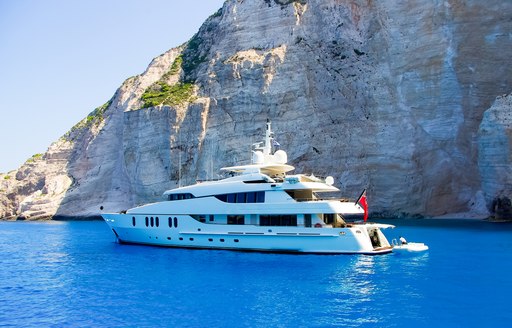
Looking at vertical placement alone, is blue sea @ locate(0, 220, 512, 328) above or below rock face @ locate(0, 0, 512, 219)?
below

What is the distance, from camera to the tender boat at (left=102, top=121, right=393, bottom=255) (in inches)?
1049

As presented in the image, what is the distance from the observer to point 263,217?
28.0 metres

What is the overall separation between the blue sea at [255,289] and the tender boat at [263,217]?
31.0 inches

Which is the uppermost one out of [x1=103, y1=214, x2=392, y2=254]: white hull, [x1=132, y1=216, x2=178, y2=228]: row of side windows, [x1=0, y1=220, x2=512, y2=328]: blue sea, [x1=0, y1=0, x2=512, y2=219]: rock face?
[x1=0, y1=0, x2=512, y2=219]: rock face

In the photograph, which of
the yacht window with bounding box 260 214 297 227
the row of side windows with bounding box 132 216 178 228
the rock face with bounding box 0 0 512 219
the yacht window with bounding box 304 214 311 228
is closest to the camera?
the yacht window with bounding box 304 214 311 228

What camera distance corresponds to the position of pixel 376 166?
185 ft

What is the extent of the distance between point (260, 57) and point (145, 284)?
45.8 m

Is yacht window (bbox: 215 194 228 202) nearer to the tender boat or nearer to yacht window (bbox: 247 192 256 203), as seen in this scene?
the tender boat

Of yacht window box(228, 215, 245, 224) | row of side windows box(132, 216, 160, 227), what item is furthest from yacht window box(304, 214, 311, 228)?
row of side windows box(132, 216, 160, 227)

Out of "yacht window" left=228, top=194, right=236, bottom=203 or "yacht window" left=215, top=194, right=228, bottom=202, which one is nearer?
"yacht window" left=228, top=194, right=236, bottom=203

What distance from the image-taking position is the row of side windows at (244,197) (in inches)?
1114

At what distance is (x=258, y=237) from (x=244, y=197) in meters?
2.45

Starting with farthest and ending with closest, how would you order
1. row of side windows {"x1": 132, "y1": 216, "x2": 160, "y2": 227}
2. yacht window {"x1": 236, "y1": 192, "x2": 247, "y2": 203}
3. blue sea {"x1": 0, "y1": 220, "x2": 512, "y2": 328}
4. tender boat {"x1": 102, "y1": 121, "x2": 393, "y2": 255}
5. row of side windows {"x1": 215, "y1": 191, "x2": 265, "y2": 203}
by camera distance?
1. row of side windows {"x1": 132, "y1": 216, "x2": 160, "y2": 227}
2. yacht window {"x1": 236, "y1": 192, "x2": 247, "y2": 203}
3. row of side windows {"x1": 215, "y1": 191, "x2": 265, "y2": 203}
4. tender boat {"x1": 102, "y1": 121, "x2": 393, "y2": 255}
5. blue sea {"x1": 0, "y1": 220, "x2": 512, "y2": 328}

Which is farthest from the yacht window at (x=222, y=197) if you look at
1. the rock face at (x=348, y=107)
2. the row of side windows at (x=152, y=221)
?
the rock face at (x=348, y=107)
